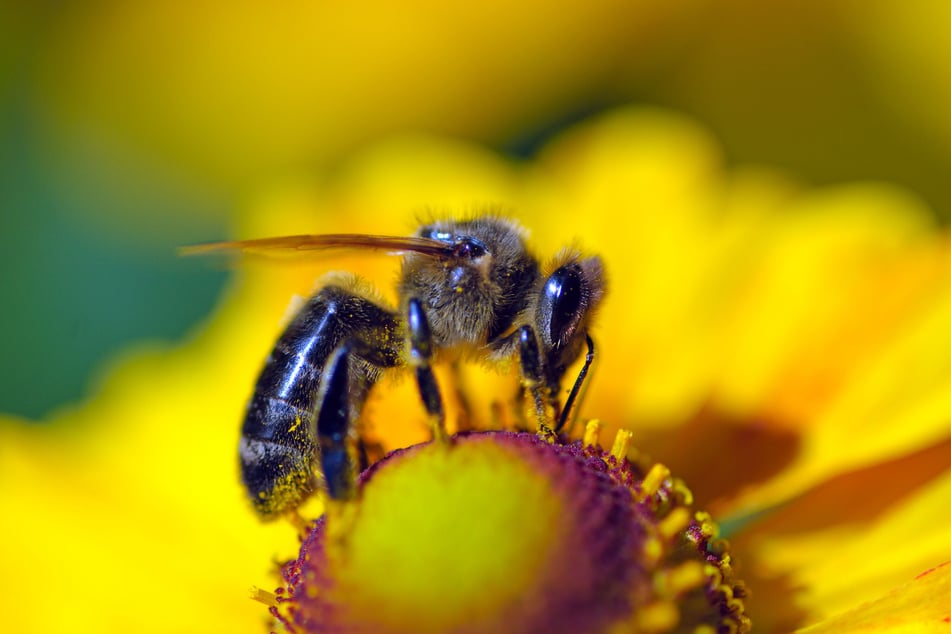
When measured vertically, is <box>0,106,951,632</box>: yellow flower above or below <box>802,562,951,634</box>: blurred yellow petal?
above

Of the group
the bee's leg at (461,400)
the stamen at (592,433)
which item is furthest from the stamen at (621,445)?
the bee's leg at (461,400)

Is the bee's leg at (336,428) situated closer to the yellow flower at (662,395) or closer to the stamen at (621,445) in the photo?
the yellow flower at (662,395)

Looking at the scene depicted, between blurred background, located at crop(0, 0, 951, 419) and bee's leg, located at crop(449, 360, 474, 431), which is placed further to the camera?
blurred background, located at crop(0, 0, 951, 419)

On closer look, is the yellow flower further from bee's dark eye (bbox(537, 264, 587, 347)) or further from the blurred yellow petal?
bee's dark eye (bbox(537, 264, 587, 347))

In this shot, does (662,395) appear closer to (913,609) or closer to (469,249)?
(469,249)

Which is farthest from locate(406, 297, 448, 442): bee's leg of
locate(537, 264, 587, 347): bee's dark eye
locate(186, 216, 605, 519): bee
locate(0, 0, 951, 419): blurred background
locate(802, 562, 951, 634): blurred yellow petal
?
locate(0, 0, 951, 419): blurred background

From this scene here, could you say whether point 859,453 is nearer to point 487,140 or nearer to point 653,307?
point 653,307

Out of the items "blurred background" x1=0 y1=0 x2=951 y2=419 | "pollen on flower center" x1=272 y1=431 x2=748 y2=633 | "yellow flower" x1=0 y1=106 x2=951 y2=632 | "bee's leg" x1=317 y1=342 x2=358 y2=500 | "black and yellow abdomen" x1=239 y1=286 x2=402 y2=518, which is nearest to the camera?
"pollen on flower center" x1=272 y1=431 x2=748 y2=633
